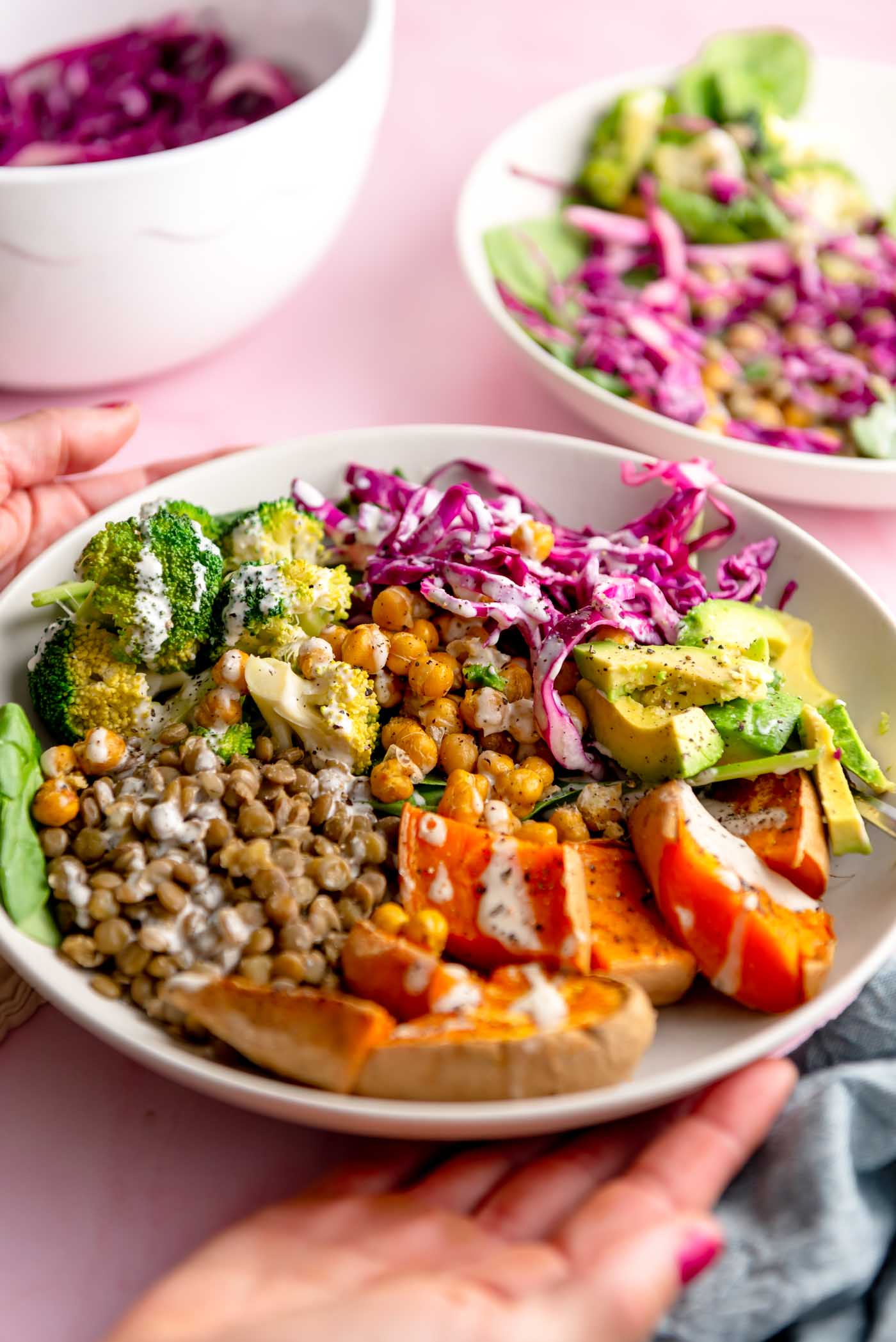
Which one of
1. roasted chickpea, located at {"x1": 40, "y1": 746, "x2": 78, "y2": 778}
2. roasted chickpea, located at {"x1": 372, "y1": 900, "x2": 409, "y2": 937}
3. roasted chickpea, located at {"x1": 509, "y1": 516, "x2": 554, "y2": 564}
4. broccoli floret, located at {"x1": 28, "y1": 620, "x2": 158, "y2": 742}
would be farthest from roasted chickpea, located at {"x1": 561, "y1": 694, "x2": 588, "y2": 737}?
roasted chickpea, located at {"x1": 40, "y1": 746, "x2": 78, "y2": 778}

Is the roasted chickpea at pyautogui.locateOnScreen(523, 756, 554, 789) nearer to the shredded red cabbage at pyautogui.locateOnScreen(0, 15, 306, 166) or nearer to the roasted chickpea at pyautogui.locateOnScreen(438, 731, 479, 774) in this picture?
the roasted chickpea at pyautogui.locateOnScreen(438, 731, 479, 774)

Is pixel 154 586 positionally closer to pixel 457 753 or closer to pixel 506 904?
pixel 457 753

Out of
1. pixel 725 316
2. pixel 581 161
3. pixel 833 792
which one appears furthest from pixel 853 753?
pixel 581 161

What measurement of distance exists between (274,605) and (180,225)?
40.3 inches

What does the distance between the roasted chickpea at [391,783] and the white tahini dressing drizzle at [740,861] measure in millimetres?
492

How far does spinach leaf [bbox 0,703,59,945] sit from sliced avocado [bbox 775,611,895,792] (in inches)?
56.1

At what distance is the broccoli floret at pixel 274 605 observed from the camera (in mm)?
2457

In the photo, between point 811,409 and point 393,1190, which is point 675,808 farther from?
point 811,409

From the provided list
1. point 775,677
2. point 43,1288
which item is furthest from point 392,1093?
point 775,677

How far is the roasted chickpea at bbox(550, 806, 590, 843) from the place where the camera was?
2318 mm

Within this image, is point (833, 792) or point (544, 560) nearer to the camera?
point (833, 792)

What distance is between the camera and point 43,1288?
1975 mm

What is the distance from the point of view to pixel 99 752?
7.49 ft

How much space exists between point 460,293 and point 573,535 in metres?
1.49
